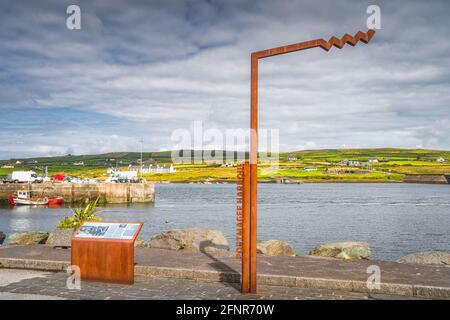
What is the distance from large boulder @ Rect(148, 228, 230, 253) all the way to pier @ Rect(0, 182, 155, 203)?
7312 centimetres

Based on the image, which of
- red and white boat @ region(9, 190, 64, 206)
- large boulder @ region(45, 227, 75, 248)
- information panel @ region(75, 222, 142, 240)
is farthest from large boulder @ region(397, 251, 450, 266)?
red and white boat @ region(9, 190, 64, 206)

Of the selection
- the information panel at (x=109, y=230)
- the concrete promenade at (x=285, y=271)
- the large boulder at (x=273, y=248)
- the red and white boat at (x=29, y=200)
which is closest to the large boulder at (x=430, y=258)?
the concrete promenade at (x=285, y=271)

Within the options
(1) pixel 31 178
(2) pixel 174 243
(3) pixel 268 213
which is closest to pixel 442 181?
(3) pixel 268 213

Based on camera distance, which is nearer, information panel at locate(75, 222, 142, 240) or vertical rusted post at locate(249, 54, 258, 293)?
vertical rusted post at locate(249, 54, 258, 293)

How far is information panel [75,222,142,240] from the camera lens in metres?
12.2

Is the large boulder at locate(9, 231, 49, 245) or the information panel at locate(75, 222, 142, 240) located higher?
the information panel at locate(75, 222, 142, 240)

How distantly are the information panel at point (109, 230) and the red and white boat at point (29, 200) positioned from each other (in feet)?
268

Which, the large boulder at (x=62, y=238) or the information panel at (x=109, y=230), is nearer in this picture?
the information panel at (x=109, y=230)

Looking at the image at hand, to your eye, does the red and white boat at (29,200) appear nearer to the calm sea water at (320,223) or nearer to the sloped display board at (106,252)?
the calm sea water at (320,223)

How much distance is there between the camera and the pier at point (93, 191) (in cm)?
9112

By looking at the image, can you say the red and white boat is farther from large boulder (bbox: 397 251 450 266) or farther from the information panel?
large boulder (bbox: 397 251 450 266)
